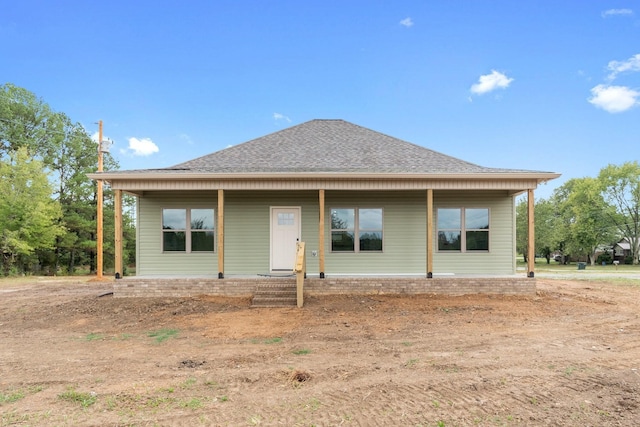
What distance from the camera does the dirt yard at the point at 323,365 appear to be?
316 centimetres

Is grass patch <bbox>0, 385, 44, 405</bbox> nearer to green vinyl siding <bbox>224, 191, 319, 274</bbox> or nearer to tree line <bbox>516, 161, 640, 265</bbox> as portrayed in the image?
green vinyl siding <bbox>224, 191, 319, 274</bbox>

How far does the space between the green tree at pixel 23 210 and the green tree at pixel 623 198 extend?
49062 mm

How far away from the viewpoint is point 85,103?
25.2 m

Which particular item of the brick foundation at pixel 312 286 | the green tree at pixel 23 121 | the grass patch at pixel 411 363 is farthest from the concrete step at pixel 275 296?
the green tree at pixel 23 121

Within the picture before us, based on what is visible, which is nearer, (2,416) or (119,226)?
(2,416)

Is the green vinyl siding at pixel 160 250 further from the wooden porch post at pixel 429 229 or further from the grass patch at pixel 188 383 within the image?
the grass patch at pixel 188 383

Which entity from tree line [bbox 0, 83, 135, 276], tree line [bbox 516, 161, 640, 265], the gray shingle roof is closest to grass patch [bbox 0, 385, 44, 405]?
the gray shingle roof

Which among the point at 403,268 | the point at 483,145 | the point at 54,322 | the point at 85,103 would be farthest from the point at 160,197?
the point at 483,145

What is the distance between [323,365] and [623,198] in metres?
46.3

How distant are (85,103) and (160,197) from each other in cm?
2059

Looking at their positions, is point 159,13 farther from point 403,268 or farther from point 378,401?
point 378,401

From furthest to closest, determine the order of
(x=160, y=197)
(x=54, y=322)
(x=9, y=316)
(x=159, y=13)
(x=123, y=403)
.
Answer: (x=159, y=13) → (x=160, y=197) → (x=9, y=316) → (x=54, y=322) → (x=123, y=403)

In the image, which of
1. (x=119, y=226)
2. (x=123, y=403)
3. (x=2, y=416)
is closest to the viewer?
(x=2, y=416)

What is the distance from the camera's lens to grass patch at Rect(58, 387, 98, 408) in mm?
3373
